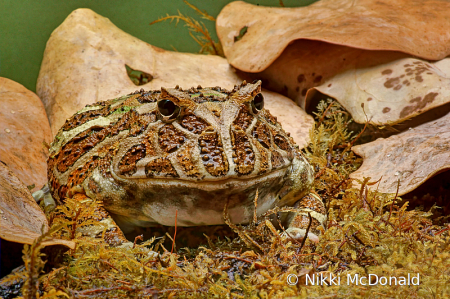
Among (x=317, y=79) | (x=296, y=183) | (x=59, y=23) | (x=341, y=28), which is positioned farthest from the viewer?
(x=59, y=23)

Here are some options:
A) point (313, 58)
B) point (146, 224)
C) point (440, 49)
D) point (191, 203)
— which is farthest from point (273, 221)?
point (440, 49)

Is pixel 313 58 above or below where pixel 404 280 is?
above

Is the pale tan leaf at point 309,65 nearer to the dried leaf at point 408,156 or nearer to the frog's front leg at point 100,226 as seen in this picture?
the dried leaf at point 408,156

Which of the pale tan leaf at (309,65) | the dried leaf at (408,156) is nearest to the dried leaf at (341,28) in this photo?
the pale tan leaf at (309,65)

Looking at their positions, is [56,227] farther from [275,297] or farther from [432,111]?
[432,111]

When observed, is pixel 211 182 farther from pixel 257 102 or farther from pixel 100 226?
pixel 100 226

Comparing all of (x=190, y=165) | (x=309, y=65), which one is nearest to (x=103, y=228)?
(x=190, y=165)
